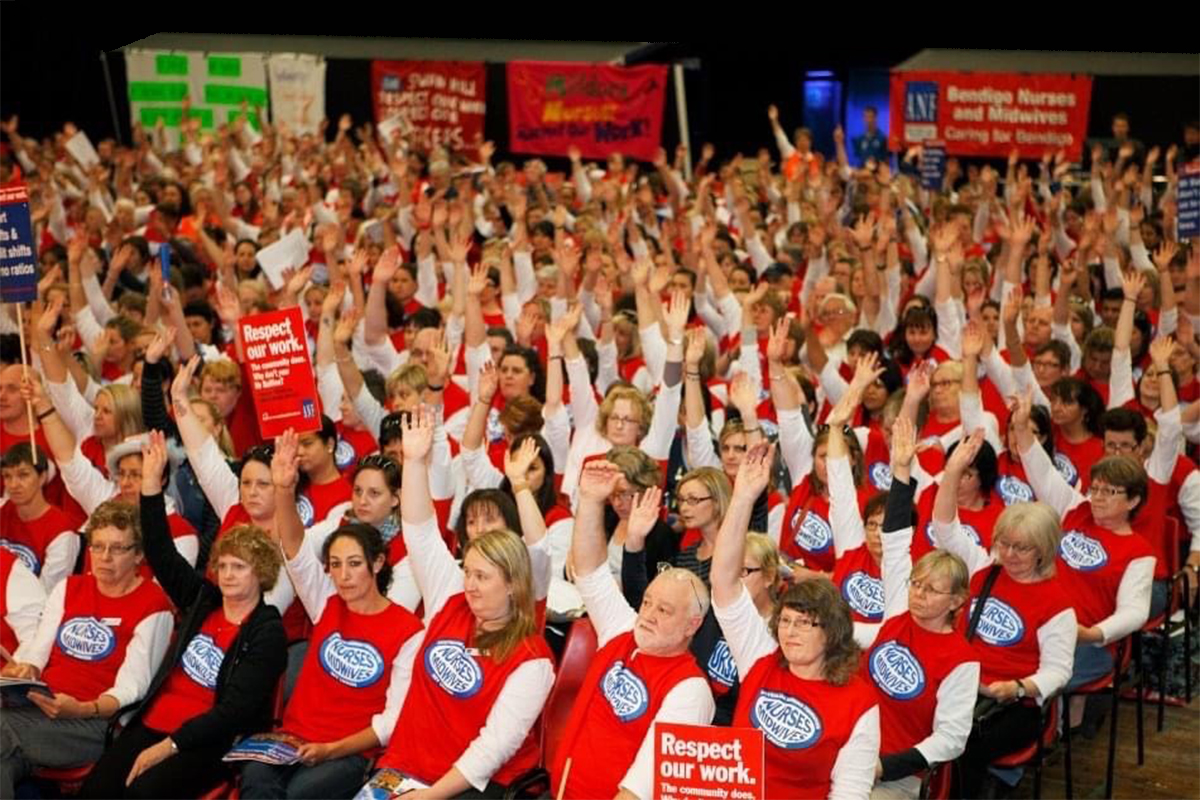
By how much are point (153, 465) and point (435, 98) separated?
13.4 m

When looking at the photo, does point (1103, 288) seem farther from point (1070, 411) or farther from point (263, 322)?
point (263, 322)

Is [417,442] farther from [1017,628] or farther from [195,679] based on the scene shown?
[1017,628]

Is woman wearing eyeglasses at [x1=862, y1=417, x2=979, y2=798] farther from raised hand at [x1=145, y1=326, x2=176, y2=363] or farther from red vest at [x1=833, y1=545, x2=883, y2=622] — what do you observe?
raised hand at [x1=145, y1=326, x2=176, y2=363]

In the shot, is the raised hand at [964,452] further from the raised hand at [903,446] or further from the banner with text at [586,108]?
the banner with text at [586,108]

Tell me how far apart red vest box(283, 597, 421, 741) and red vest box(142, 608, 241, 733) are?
11.0 inches

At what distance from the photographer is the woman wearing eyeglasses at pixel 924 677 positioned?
4.77 meters

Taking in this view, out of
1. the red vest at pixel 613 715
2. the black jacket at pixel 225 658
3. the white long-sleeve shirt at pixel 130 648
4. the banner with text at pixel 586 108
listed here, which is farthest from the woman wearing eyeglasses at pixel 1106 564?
the banner with text at pixel 586 108

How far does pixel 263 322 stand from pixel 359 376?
4.25 ft

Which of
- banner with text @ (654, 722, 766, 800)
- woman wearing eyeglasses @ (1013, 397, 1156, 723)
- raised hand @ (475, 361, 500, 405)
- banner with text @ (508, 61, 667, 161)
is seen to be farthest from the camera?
banner with text @ (508, 61, 667, 161)

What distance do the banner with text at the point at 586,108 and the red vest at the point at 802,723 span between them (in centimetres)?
1294

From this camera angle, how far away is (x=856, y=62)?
2072cm

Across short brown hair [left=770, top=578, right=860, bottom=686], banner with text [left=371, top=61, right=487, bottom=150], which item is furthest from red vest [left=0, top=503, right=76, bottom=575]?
banner with text [left=371, top=61, right=487, bottom=150]

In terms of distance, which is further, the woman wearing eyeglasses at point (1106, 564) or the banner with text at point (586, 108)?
the banner with text at point (586, 108)

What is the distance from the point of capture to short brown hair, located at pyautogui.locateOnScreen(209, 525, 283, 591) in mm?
5180
